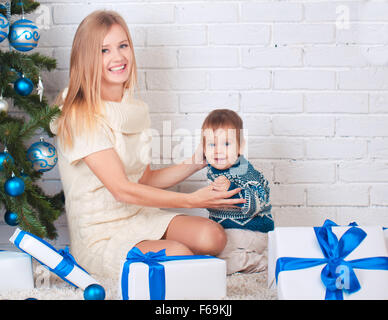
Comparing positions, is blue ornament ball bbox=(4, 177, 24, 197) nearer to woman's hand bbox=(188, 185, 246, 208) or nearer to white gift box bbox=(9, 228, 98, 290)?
white gift box bbox=(9, 228, 98, 290)

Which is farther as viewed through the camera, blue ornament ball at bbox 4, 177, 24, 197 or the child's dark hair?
the child's dark hair

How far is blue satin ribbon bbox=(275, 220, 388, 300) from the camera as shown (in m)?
1.29

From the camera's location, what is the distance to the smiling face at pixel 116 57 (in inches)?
67.6

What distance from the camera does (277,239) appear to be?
4.52ft

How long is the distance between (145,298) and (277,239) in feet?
1.30

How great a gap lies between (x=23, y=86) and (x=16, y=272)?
603 mm

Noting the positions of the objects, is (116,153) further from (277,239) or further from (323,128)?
(323,128)

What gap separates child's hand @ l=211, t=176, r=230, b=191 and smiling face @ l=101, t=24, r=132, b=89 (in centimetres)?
49

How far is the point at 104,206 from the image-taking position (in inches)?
67.3

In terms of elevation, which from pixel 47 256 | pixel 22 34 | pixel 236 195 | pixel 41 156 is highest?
pixel 22 34

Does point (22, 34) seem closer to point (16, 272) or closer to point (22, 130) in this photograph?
point (22, 130)

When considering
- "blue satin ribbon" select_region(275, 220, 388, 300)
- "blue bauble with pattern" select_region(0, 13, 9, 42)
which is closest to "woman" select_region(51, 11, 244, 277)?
"blue bauble with pattern" select_region(0, 13, 9, 42)

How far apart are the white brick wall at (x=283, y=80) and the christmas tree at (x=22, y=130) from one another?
0.33m

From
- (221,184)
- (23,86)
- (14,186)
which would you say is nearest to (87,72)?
(23,86)
